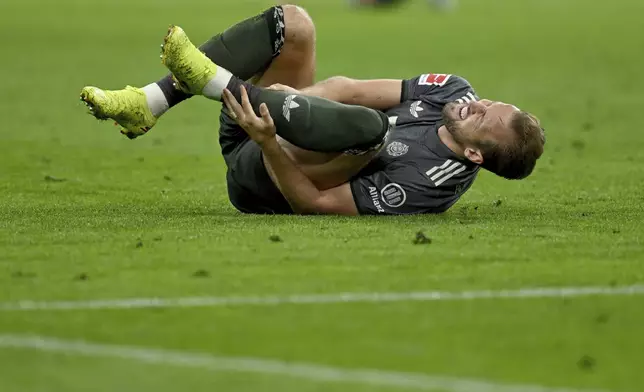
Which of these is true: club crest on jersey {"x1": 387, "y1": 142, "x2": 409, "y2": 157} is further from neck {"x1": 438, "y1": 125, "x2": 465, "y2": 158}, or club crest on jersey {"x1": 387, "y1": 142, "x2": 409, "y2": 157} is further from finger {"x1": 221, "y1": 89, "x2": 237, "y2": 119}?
finger {"x1": 221, "y1": 89, "x2": 237, "y2": 119}

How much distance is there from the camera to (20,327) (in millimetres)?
4883

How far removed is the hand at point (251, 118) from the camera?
6770 mm

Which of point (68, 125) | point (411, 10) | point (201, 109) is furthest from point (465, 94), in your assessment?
point (411, 10)

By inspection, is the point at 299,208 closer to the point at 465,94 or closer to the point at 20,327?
the point at 465,94

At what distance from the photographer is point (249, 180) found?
7285 mm

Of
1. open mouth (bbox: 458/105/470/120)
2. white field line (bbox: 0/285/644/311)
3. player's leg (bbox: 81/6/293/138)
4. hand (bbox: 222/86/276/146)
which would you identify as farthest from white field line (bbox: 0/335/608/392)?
open mouth (bbox: 458/105/470/120)

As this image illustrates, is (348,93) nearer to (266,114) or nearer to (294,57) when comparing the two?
(294,57)

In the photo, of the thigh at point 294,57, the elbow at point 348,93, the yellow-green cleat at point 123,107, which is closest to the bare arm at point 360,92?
the elbow at point 348,93

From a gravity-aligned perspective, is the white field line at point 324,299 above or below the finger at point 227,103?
below

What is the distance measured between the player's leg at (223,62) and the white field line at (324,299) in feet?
6.63

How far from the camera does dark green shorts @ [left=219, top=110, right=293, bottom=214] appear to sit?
724cm

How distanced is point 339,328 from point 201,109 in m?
9.28

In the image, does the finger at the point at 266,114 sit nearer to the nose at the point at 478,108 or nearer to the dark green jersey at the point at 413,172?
the dark green jersey at the point at 413,172

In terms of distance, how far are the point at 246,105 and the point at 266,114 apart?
13cm
